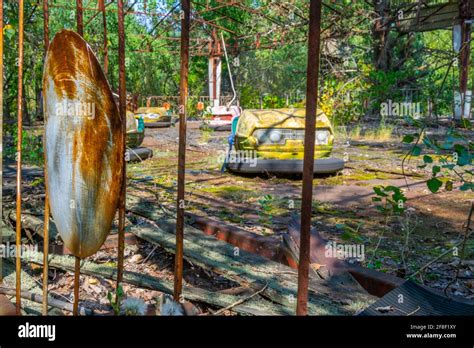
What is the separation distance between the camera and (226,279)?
10.2 feet

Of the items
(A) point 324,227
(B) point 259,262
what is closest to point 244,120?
(A) point 324,227

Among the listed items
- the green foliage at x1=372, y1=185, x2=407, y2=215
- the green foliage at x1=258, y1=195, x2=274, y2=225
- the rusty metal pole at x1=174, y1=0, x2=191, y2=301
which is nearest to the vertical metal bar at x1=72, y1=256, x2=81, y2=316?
the rusty metal pole at x1=174, y1=0, x2=191, y2=301

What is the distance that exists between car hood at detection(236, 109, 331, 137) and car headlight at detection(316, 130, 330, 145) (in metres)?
0.09

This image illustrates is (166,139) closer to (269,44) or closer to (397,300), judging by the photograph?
(269,44)

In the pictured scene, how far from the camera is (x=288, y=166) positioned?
8086 mm

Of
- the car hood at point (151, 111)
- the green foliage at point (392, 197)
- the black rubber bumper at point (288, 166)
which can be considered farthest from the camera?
the car hood at point (151, 111)

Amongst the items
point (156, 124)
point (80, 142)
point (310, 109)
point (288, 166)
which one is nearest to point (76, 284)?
point (80, 142)

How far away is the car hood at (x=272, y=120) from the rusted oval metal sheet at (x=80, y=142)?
6.24 m

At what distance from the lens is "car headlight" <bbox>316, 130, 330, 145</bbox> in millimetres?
8383

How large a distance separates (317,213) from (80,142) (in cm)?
409

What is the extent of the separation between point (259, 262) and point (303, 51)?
3026 centimetres

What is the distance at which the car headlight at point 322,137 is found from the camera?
27.5 ft

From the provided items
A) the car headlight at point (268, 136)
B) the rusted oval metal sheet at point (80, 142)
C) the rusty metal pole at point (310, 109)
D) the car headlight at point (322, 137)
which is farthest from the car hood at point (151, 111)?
the rusty metal pole at point (310, 109)

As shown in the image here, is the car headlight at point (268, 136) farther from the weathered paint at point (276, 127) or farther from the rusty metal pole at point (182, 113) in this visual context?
the rusty metal pole at point (182, 113)
